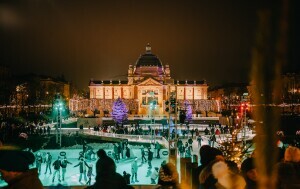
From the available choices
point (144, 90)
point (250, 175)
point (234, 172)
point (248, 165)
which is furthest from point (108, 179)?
point (144, 90)

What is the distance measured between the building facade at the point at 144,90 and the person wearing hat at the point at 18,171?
97.5m

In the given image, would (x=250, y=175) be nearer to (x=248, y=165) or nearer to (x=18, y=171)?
(x=248, y=165)

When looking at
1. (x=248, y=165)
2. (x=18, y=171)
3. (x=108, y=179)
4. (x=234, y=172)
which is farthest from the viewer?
(x=248, y=165)

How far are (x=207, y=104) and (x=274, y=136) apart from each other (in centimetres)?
10196

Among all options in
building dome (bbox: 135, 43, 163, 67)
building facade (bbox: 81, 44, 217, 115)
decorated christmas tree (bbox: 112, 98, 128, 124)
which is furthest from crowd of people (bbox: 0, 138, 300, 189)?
building dome (bbox: 135, 43, 163, 67)

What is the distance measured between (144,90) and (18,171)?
11635 cm

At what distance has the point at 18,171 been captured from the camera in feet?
12.4

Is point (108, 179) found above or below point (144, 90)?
below

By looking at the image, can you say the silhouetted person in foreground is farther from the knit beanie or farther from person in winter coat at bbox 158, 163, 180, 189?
the knit beanie

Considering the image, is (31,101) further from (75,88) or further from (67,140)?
(75,88)

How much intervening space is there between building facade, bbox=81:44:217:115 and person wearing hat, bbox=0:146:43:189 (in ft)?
320

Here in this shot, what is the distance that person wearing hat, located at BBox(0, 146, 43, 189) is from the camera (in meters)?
3.71

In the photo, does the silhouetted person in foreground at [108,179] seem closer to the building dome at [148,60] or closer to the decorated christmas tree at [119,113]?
the decorated christmas tree at [119,113]

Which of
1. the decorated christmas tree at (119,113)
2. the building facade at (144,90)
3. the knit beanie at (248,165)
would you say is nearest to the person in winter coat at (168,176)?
the knit beanie at (248,165)
